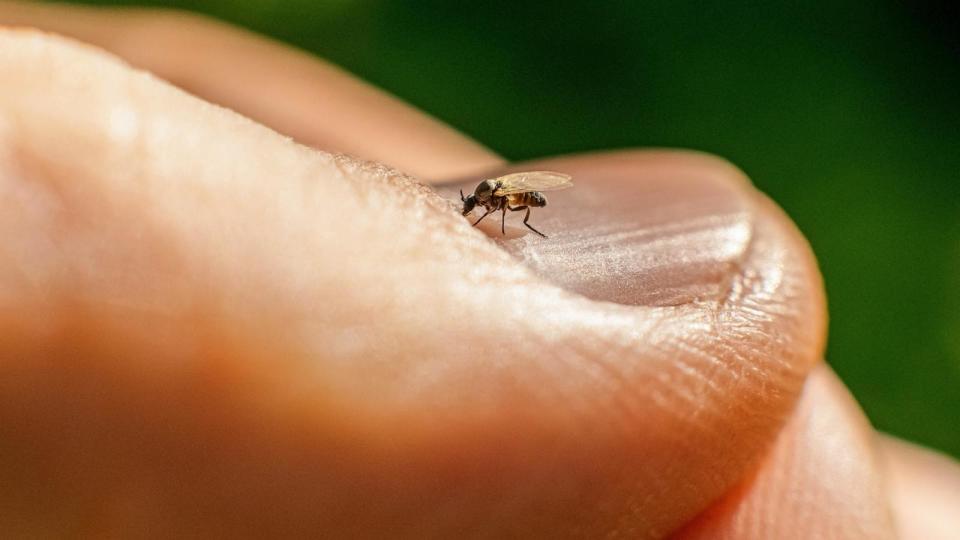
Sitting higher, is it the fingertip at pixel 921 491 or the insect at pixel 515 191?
the insect at pixel 515 191

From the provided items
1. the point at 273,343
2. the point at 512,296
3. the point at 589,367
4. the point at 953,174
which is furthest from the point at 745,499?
the point at 953,174

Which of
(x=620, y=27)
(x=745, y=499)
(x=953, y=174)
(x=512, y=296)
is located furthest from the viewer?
(x=620, y=27)

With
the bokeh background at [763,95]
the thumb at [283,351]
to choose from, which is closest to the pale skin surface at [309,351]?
the thumb at [283,351]

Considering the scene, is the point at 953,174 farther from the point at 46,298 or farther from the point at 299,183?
the point at 46,298

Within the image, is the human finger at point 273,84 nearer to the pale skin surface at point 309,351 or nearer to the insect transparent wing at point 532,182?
the insect transparent wing at point 532,182

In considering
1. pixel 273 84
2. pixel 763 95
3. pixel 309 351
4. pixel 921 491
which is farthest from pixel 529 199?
pixel 763 95

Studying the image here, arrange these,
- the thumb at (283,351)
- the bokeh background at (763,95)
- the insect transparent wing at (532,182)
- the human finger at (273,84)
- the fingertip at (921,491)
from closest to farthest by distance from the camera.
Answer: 1. the thumb at (283,351)
2. the insect transparent wing at (532,182)
3. the fingertip at (921,491)
4. the human finger at (273,84)
5. the bokeh background at (763,95)

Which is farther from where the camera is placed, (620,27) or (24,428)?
(620,27)

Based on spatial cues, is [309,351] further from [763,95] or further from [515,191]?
[763,95]
